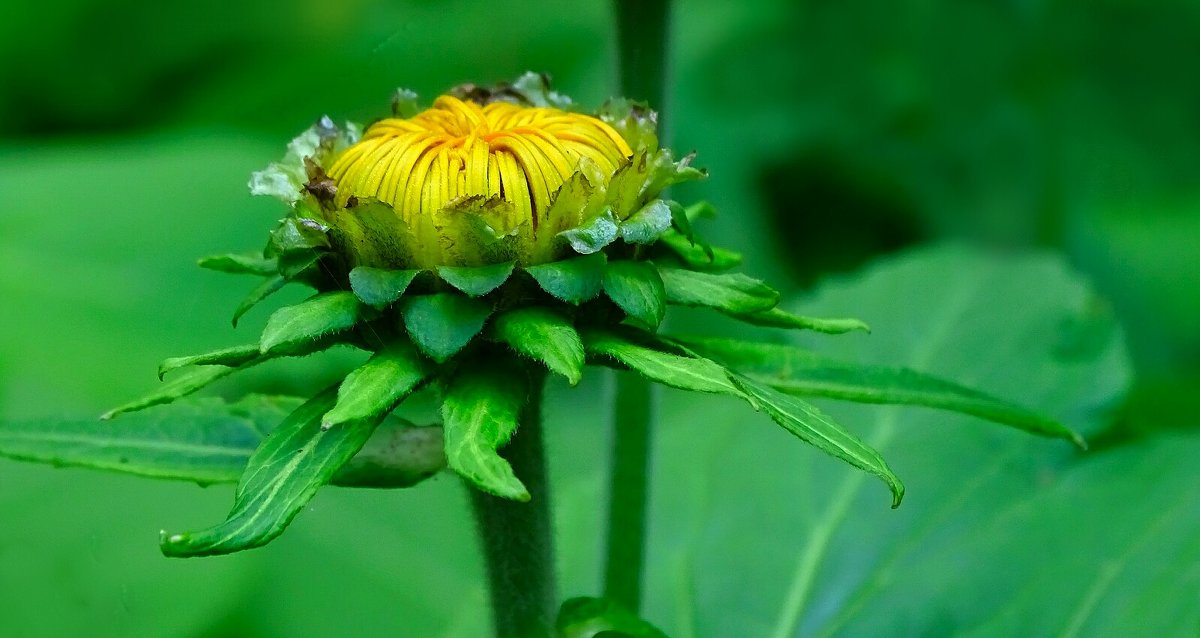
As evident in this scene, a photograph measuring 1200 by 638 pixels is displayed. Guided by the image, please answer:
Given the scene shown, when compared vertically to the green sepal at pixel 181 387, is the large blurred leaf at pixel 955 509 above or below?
below

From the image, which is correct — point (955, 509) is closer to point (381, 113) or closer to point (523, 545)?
point (523, 545)

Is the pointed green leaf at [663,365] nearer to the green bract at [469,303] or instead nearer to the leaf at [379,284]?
the green bract at [469,303]

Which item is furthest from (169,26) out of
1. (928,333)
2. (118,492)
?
(928,333)

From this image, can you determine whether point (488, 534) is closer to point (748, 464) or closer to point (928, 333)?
point (748, 464)

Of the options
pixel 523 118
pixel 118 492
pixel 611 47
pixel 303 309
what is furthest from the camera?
pixel 118 492

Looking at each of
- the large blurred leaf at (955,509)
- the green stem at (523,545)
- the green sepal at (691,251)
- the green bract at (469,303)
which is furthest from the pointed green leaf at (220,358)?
the large blurred leaf at (955,509)

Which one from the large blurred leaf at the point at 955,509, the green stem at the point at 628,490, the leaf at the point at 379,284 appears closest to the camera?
the leaf at the point at 379,284
